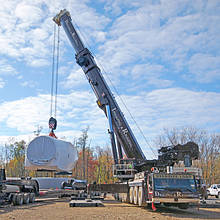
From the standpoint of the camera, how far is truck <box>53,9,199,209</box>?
1265cm

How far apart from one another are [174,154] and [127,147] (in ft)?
12.2

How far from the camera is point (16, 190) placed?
1908 centimetres

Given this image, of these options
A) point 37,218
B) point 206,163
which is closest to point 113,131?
point 37,218

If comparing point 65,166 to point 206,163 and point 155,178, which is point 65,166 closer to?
point 155,178

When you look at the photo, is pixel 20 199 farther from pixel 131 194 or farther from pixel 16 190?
pixel 131 194

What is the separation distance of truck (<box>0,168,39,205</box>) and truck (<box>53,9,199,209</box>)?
373cm

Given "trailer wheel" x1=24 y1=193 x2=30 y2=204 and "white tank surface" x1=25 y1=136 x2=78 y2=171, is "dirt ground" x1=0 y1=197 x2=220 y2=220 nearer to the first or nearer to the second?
"trailer wheel" x1=24 y1=193 x2=30 y2=204

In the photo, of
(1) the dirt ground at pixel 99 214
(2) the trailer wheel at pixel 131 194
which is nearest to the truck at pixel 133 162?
(2) the trailer wheel at pixel 131 194

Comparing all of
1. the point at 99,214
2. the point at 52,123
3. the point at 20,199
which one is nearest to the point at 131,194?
the point at 99,214

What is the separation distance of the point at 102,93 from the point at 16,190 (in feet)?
26.6

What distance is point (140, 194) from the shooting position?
14.4m

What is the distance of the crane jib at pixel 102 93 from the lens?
65.2 ft

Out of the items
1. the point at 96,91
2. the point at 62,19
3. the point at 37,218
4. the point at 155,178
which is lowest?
the point at 37,218

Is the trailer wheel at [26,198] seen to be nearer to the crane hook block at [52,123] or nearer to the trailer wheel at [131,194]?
the trailer wheel at [131,194]
